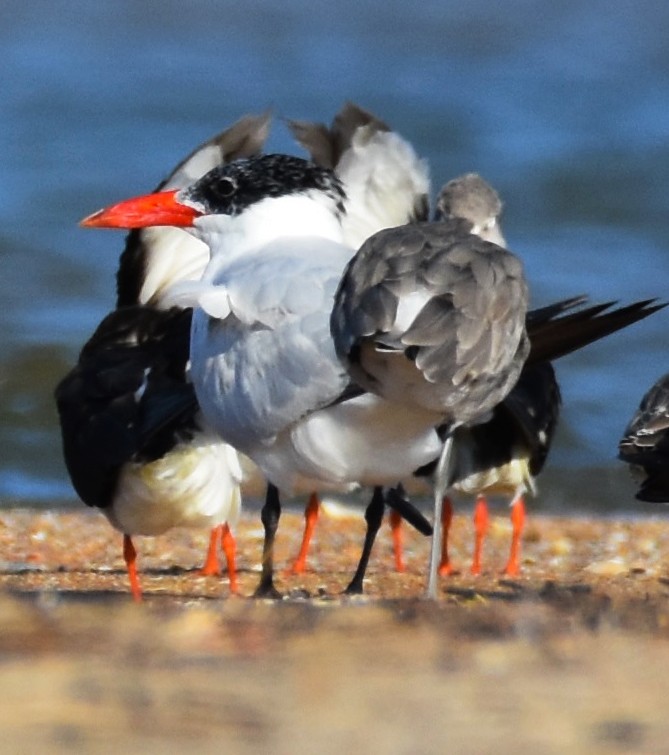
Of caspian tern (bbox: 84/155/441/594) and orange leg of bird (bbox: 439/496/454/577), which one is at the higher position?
caspian tern (bbox: 84/155/441/594)

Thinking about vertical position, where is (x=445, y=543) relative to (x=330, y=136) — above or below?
below

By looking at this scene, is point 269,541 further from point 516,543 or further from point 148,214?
point 516,543

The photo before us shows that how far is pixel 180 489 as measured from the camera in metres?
7.28

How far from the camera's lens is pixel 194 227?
6.56m

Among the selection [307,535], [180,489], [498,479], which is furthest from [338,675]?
[307,535]

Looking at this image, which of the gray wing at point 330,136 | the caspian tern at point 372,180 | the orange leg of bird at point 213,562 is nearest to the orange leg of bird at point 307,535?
the caspian tern at point 372,180

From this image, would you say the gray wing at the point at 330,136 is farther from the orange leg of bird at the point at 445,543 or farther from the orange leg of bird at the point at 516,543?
the orange leg of bird at the point at 516,543

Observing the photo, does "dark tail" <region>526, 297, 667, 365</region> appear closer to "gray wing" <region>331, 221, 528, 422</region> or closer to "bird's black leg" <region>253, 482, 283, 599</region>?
"gray wing" <region>331, 221, 528, 422</region>

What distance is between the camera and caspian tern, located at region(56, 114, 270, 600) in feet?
23.4

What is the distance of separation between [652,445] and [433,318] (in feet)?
6.44

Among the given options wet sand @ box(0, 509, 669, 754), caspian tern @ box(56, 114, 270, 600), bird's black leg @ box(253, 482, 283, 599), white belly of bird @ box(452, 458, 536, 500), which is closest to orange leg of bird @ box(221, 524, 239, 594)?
caspian tern @ box(56, 114, 270, 600)

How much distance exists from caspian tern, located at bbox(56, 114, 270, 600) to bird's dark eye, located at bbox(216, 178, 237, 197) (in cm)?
66

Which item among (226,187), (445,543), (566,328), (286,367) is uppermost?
(226,187)

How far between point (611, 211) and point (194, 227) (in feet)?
39.8
